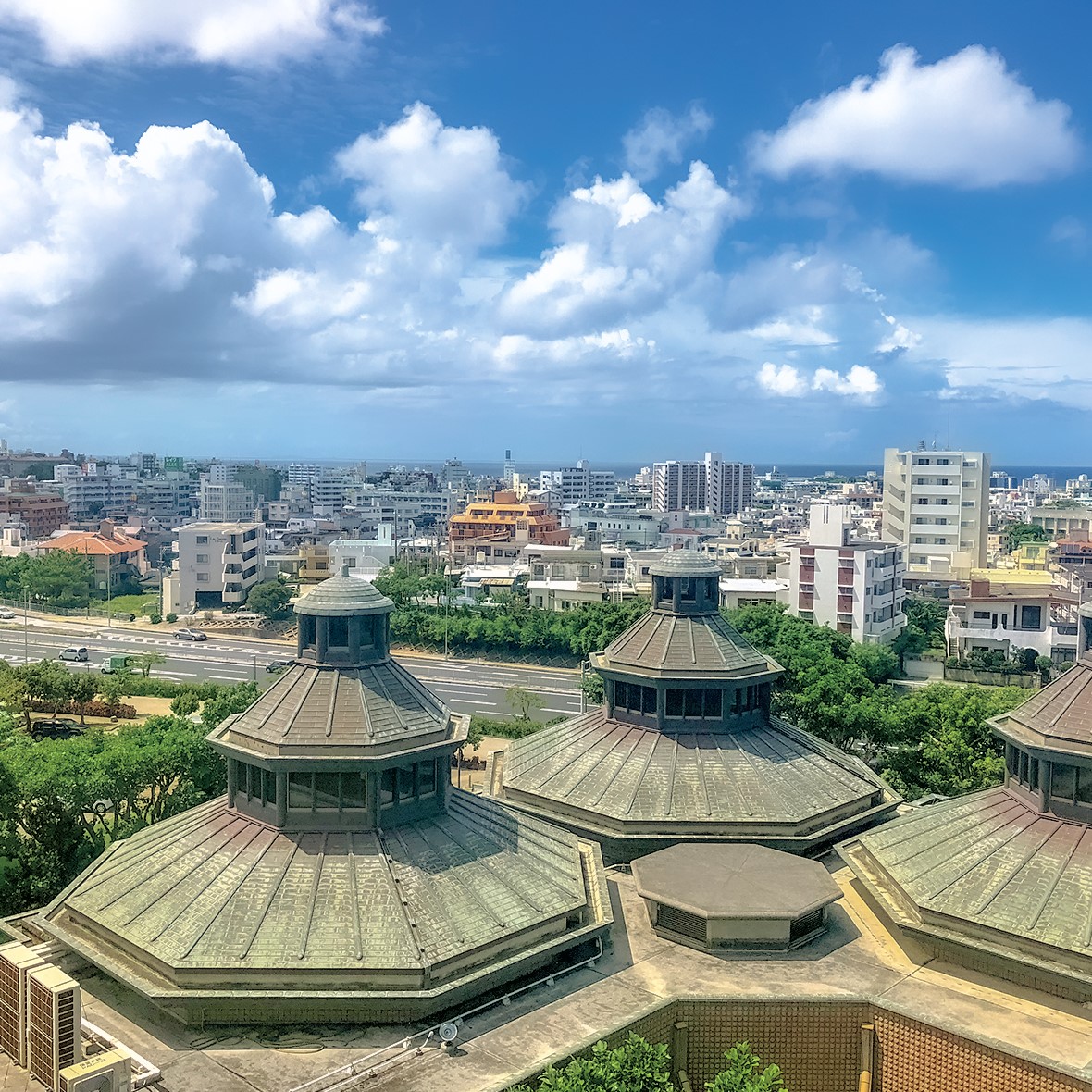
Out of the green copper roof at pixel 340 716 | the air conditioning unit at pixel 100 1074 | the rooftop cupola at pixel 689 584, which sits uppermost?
the rooftop cupola at pixel 689 584

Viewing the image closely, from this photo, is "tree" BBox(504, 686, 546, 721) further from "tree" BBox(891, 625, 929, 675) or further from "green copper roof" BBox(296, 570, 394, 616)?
"green copper roof" BBox(296, 570, 394, 616)

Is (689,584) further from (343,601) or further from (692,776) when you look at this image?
(343,601)

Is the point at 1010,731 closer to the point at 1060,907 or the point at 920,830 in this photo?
the point at 920,830

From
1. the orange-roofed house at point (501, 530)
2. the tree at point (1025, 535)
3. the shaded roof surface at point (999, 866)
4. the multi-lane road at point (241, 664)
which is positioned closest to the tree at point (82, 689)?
the multi-lane road at point (241, 664)

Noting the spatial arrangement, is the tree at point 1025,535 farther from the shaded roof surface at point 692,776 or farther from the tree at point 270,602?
the shaded roof surface at point 692,776

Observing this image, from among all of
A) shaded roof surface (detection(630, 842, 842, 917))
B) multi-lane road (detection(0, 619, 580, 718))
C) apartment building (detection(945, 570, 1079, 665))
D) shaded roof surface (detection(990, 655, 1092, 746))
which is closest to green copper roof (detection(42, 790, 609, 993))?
shaded roof surface (detection(630, 842, 842, 917))

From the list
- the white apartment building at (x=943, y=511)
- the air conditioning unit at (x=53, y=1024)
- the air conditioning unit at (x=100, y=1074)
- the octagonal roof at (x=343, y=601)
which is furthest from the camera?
the white apartment building at (x=943, y=511)

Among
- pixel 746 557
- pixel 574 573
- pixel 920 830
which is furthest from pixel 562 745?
pixel 746 557
